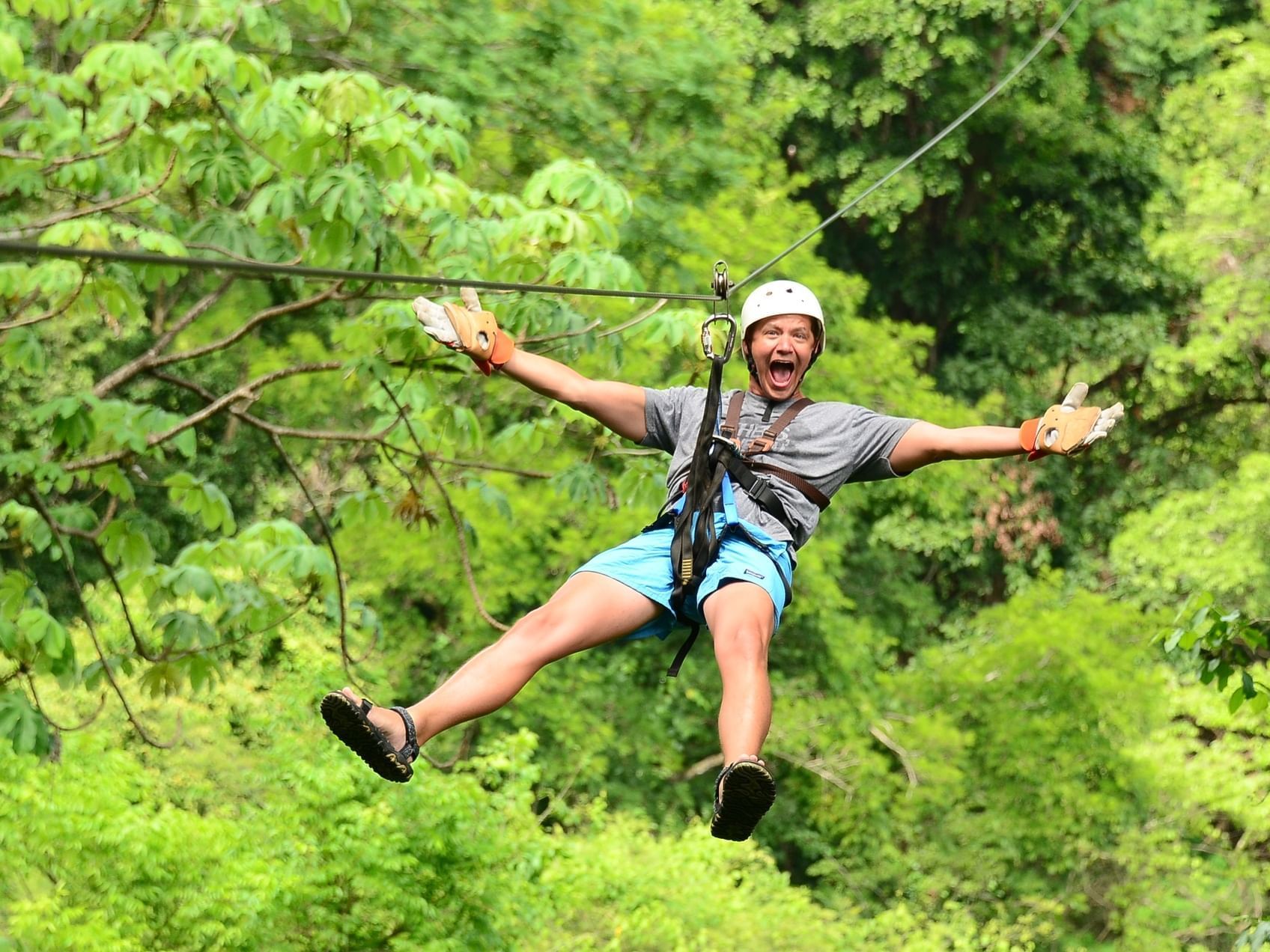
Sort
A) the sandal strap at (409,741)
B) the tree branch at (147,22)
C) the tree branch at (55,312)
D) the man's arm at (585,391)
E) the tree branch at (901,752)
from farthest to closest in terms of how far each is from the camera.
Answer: the tree branch at (901,752)
the tree branch at (147,22)
the tree branch at (55,312)
the man's arm at (585,391)
the sandal strap at (409,741)

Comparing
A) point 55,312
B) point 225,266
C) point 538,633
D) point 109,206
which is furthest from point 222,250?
point 225,266

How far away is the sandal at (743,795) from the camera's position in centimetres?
404

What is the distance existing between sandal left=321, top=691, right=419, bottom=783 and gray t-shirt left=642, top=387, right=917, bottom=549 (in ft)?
3.29

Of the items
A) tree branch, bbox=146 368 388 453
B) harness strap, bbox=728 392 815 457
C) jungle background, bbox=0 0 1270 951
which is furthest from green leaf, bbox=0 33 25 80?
harness strap, bbox=728 392 815 457

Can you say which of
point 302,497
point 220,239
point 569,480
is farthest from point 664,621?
point 302,497

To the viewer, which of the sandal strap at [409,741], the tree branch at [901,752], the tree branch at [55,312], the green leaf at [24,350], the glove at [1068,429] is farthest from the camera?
the tree branch at [901,752]

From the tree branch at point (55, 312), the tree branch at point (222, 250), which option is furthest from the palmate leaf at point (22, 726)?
the tree branch at point (222, 250)

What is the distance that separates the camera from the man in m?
Result: 4.22

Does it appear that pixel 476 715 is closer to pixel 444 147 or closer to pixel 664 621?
pixel 664 621

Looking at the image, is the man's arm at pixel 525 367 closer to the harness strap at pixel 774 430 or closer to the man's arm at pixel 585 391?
the man's arm at pixel 585 391

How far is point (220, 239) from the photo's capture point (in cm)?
766

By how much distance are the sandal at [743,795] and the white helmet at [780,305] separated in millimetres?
1224

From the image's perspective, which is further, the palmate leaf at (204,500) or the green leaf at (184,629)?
the palmate leaf at (204,500)

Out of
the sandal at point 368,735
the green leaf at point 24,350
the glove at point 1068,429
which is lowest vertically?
the sandal at point 368,735
